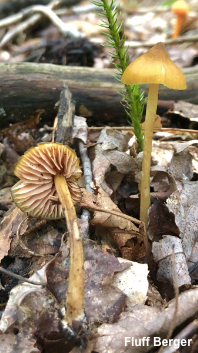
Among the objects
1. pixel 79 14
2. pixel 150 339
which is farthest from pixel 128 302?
pixel 79 14

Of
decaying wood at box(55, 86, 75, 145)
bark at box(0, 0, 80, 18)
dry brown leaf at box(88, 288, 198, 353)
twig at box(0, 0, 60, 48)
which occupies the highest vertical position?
bark at box(0, 0, 80, 18)

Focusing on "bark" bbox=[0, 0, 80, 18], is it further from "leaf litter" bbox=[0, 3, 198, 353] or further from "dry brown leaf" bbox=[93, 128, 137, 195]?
"dry brown leaf" bbox=[93, 128, 137, 195]

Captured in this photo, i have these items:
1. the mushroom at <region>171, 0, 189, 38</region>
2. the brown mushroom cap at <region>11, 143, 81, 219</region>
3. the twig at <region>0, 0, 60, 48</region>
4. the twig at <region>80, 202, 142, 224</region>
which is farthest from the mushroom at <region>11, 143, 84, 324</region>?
the mushroom at <region>171, 0, 189, 38</region>

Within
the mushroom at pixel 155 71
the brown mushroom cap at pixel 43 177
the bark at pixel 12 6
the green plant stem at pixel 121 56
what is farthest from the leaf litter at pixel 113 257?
the bark at pixel 12 6

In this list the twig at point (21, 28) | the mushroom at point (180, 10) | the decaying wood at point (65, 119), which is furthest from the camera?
the mushroom at point (180, 10)

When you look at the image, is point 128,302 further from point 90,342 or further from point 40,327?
point 40,327

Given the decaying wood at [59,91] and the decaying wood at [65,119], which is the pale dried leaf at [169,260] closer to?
the decaying wood at [65,119]

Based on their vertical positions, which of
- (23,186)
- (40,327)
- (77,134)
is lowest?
(40,327)

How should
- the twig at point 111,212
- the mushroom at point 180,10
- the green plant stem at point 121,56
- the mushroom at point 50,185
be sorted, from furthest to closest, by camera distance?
the mushroom at point 180,10 → the green plant stem at point 121,56 → the twig at point 111,212 → the mushroom at point 50,185
